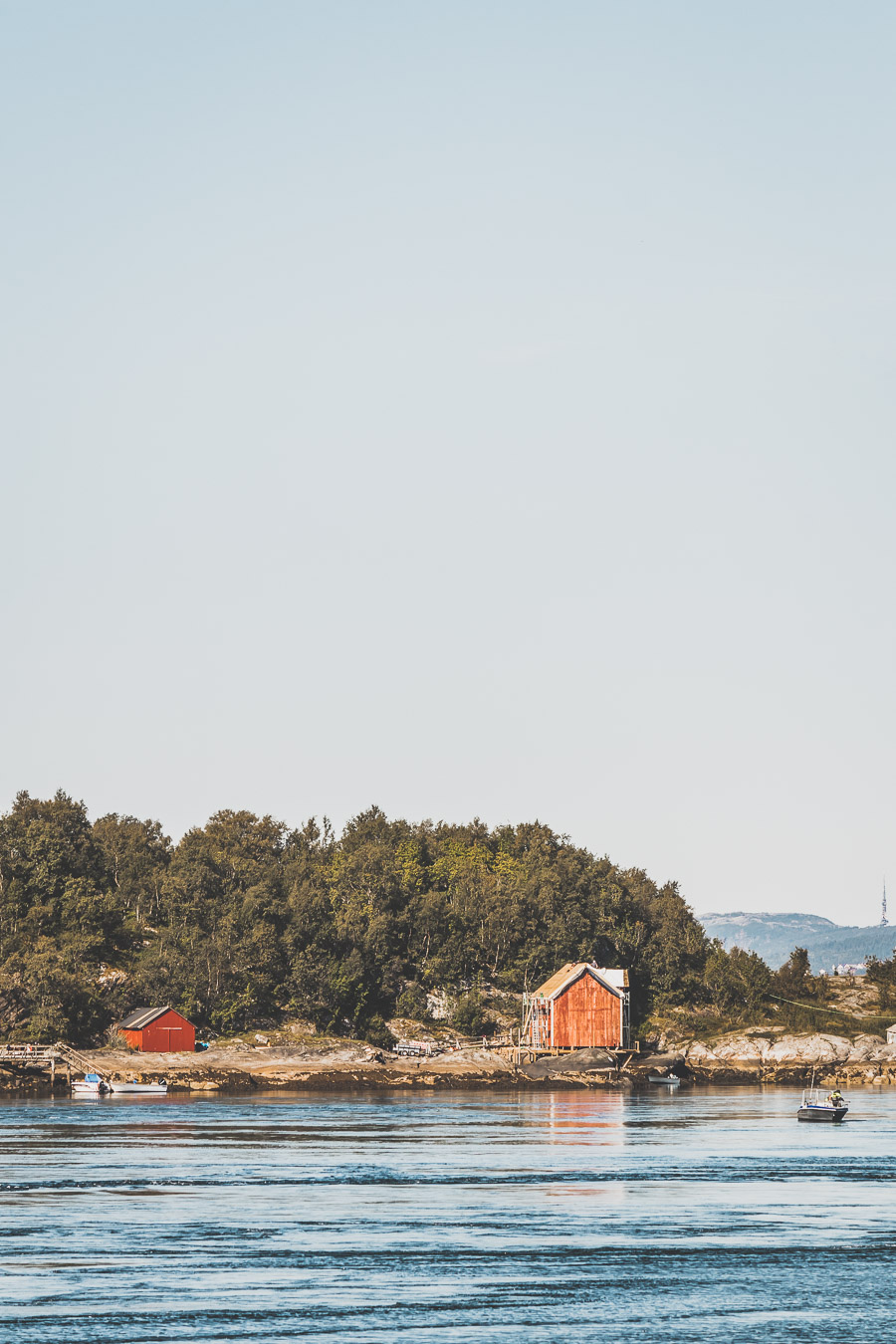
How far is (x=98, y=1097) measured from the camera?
10431 centimetres

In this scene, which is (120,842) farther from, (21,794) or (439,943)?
(439,943)

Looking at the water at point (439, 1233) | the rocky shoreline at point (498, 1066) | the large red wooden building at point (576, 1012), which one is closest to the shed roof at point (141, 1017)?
the rocky shoreline at point (498, 1066)

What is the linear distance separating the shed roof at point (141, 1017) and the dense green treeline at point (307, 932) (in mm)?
1430

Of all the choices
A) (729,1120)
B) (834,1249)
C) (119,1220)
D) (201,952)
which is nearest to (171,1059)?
(201,952)

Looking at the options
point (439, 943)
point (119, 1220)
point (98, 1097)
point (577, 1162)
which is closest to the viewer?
point (119, 1220)

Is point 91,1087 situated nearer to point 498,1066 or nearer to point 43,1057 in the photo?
point 43,1057

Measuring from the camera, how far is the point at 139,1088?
355 ft

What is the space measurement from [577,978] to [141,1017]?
130 ft

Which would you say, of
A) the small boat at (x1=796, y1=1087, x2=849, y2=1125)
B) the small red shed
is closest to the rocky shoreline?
A: the small red shed

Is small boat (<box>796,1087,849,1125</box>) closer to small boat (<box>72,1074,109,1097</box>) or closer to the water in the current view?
the water

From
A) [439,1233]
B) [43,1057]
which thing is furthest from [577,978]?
[439,1233]

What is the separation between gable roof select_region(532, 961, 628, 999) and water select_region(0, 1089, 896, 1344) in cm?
5541

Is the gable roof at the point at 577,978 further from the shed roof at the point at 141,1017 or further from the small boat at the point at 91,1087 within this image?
the small boat at the point at 91,1087

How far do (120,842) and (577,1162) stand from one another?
377 ft
